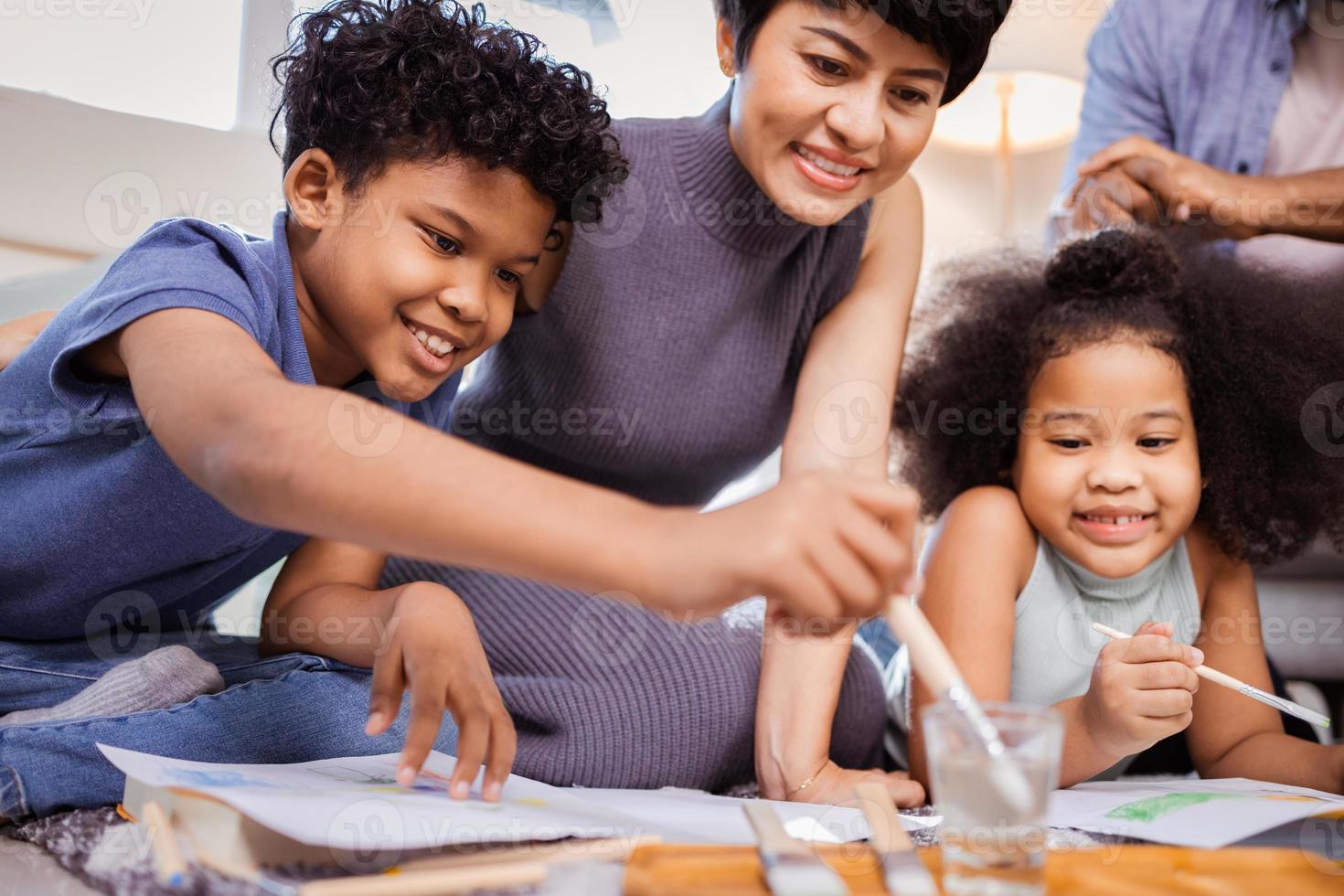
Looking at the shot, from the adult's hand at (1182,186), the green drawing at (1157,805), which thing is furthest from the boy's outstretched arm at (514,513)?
the adult's hand at (1182,186)

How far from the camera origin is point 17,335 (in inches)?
41.1

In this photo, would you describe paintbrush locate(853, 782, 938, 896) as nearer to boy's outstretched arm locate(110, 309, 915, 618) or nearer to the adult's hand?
boy's outstretched arm locate(110, 309, 915, 618)

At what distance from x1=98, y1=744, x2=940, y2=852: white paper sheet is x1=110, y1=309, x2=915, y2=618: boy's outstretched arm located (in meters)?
0.15

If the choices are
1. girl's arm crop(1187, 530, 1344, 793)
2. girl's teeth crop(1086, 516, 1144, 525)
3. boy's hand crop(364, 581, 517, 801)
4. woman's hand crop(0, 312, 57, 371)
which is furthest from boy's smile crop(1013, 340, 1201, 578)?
woman's hand crop(0, 312, 57, 371)

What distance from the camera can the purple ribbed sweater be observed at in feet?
3.27

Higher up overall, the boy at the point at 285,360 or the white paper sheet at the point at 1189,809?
the boy at the point at 285,360

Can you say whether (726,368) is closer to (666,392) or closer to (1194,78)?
(666,392)

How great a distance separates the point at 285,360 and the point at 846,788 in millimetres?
533

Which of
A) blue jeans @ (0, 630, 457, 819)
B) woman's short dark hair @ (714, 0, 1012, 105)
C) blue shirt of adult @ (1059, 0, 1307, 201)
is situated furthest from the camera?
blue shirt of adult @ (1059, 0, 1307, 201)

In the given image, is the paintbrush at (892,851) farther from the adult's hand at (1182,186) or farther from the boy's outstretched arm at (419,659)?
the adult's hand at (1182,186)

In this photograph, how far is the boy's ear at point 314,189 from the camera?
Answer: 918 millimetres

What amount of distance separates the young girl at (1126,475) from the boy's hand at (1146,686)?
0.07 metres

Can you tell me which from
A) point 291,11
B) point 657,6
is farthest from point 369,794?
point 657,6

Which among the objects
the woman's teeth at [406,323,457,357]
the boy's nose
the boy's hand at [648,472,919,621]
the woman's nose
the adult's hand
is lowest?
the boy's hand at [648,472,919,621]
